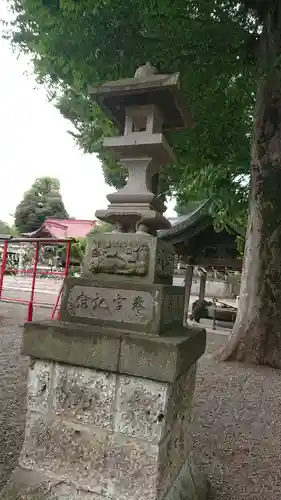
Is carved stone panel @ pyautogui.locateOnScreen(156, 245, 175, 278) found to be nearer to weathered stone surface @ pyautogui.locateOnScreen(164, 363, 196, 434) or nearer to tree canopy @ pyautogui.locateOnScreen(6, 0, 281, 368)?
weathered stone surface @ pyautogui.locateOnScreen(164, 363, 196, 434)

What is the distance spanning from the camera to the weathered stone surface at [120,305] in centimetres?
191

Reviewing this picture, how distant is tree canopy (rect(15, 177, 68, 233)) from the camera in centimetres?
3509

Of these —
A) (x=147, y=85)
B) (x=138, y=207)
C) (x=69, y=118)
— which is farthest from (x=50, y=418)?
(x=69, y=118)

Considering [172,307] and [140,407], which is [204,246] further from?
[140,407]

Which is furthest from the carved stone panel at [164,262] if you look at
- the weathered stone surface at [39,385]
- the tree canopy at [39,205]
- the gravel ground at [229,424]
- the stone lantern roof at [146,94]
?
the tree canopy at [39,205]

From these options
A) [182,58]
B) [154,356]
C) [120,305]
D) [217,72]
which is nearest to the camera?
[154,356]

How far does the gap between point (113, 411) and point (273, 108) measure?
19.2ft

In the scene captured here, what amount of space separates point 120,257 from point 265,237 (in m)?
4.52

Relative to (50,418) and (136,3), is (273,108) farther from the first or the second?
(50,418)

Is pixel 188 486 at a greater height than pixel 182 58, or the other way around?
pixel 182 58

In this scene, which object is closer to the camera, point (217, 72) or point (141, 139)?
point (141, 139)

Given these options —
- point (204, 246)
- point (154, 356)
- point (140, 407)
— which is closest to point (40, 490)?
point (140, 407)

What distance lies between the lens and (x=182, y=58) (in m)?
5.75

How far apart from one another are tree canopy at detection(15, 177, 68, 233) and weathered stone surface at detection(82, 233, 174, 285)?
34.3 metres
